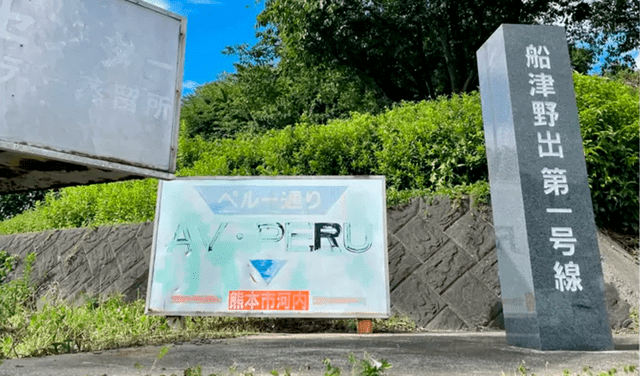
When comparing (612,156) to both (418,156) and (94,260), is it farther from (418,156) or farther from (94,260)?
(94,260)

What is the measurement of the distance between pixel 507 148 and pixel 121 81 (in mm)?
3198

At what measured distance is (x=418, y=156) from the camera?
7.65 meters

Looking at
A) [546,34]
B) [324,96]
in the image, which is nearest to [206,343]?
[546,34]

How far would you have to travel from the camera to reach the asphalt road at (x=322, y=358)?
117 inches

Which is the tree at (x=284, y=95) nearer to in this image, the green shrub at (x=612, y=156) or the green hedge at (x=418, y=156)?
the green hedge at (x=418, y=156)

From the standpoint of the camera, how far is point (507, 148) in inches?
175

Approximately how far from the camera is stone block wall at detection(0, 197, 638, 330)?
20.5ft

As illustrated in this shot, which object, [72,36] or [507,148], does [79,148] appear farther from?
[507,148]

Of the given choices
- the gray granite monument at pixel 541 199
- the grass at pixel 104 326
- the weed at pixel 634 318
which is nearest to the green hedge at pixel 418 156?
the weed at pixel 634 318

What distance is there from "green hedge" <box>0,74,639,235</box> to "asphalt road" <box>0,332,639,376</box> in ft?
10.5

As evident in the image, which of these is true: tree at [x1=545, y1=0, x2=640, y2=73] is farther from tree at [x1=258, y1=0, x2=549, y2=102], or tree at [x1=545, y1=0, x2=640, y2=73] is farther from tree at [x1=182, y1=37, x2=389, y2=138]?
tree at [x1=182, y1=37, x2=389, y2=138]

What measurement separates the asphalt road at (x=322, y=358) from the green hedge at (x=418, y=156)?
321cm

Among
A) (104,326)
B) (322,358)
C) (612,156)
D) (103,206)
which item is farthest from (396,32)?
(322,358)

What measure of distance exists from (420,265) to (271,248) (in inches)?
82.8
